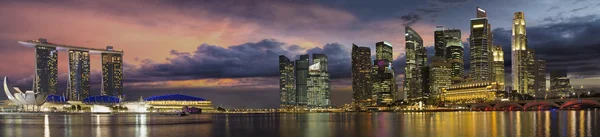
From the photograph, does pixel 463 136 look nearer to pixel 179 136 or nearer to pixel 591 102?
pixel 179 136

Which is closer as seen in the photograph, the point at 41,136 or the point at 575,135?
the point at 575,135

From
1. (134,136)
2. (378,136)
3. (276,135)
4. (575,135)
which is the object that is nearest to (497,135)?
(575,135)

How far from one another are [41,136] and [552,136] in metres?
48.9

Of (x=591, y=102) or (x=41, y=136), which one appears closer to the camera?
(x=41, y=136)

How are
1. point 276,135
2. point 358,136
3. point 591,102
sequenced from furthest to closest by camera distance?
point 591,102 → point 276,135 → point 358,136

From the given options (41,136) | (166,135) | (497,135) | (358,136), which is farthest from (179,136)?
(497,135)

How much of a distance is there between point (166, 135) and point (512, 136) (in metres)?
33.1

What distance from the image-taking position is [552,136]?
46.8 meters

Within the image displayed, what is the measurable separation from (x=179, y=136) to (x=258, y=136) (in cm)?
786

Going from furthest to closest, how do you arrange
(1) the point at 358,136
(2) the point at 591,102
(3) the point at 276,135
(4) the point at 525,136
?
(2) the point at 591,102 → (3) the point at 276,135 → (1) the point at 358,136 → (4) the point at 525,136

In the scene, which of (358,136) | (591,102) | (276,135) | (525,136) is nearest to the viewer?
(525,136)

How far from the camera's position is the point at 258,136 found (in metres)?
53.2

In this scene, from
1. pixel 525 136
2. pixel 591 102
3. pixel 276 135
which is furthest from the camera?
pixel 591 102

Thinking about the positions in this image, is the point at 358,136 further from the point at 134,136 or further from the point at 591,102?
the point at 591,102
